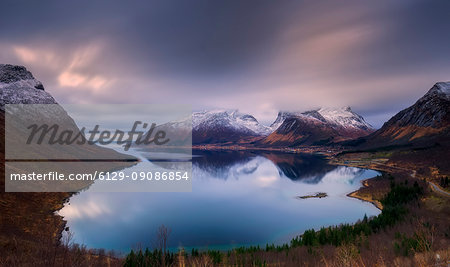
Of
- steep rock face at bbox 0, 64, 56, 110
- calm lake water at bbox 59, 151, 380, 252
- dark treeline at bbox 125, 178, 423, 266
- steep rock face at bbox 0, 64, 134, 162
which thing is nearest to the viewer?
dark treeline at bbox 125, 178, 423, 266

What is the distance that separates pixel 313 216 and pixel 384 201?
21.4 metres

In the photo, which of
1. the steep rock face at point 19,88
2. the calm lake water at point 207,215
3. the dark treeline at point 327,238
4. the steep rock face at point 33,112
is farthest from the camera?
the steep rock face at point 19,88

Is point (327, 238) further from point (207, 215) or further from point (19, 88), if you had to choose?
point (19, 88)

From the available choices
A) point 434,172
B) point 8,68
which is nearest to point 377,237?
point 434,172

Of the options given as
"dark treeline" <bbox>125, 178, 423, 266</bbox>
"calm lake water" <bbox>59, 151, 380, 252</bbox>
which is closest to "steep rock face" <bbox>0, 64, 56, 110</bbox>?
"calm lake water" <bbox>59, 151, 380, 252</bbox>

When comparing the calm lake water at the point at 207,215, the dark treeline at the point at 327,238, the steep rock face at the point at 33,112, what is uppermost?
the steep rock face at the point at 33,112

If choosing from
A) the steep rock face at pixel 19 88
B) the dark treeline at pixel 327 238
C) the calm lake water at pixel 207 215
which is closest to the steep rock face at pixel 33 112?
the steep rock face at pixel 19 88

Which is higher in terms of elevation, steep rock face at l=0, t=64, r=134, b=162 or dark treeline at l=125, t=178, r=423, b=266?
steep rock face at l=0, t=64, r=134, b=162

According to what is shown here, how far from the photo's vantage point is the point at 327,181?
11369 cm

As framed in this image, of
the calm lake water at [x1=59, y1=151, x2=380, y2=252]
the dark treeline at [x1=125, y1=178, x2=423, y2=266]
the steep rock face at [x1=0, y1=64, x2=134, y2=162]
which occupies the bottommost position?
the calm lake water at [x1=59, y1=151, x2=380, y2=252]

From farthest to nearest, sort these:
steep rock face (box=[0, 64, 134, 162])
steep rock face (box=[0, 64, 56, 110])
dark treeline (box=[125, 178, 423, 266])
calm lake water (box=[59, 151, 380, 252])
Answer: steep rock face (box=[0, 64, 56, 110]) → steep rock face (box=[0, 64, 134, 162]) → calm lake water (box=[59, 151, 380, 252]) → dark treeline (box=[125, 178, 423, 266])

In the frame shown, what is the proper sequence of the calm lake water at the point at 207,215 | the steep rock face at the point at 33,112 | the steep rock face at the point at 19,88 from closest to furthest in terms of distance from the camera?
1. the calm lake water at the point at 207,215
2. the steep rock face at the point at 33,112
3. the steep rock face at the point at 19,88

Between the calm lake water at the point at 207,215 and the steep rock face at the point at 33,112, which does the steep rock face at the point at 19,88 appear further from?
the calm lake water at the point at 207,215

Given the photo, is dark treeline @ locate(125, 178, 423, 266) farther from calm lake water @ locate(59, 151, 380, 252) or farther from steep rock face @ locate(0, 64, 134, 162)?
steep rock face @ locate(0, 64, 134, 162)
